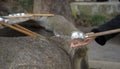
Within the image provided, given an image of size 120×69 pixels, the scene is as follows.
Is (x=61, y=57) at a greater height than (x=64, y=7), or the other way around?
(x=61, y=57)

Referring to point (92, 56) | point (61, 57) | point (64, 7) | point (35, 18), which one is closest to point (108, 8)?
point (92, 56)

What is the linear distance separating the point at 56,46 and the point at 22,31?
43 centimetres

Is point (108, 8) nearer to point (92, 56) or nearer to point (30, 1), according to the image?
point (30, 1)

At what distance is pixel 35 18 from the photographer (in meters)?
3.76

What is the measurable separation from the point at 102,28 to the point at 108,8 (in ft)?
27.7

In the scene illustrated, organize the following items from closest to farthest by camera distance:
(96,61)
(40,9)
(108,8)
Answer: (40,9) < (96,61) < (108,8)

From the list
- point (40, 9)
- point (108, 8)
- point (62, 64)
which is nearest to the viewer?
point (62, 64)

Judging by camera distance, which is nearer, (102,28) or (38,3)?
(102,28)

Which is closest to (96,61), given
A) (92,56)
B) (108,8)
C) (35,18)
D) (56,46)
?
(92,56)

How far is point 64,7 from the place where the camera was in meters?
6.16

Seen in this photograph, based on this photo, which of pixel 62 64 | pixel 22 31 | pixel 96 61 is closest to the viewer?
pixel 62 64

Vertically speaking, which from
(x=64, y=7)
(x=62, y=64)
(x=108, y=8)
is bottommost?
(x=108, y=8)

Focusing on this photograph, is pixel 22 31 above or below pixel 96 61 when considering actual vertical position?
above

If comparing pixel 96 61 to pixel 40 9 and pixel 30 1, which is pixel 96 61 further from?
pixel 30 1
